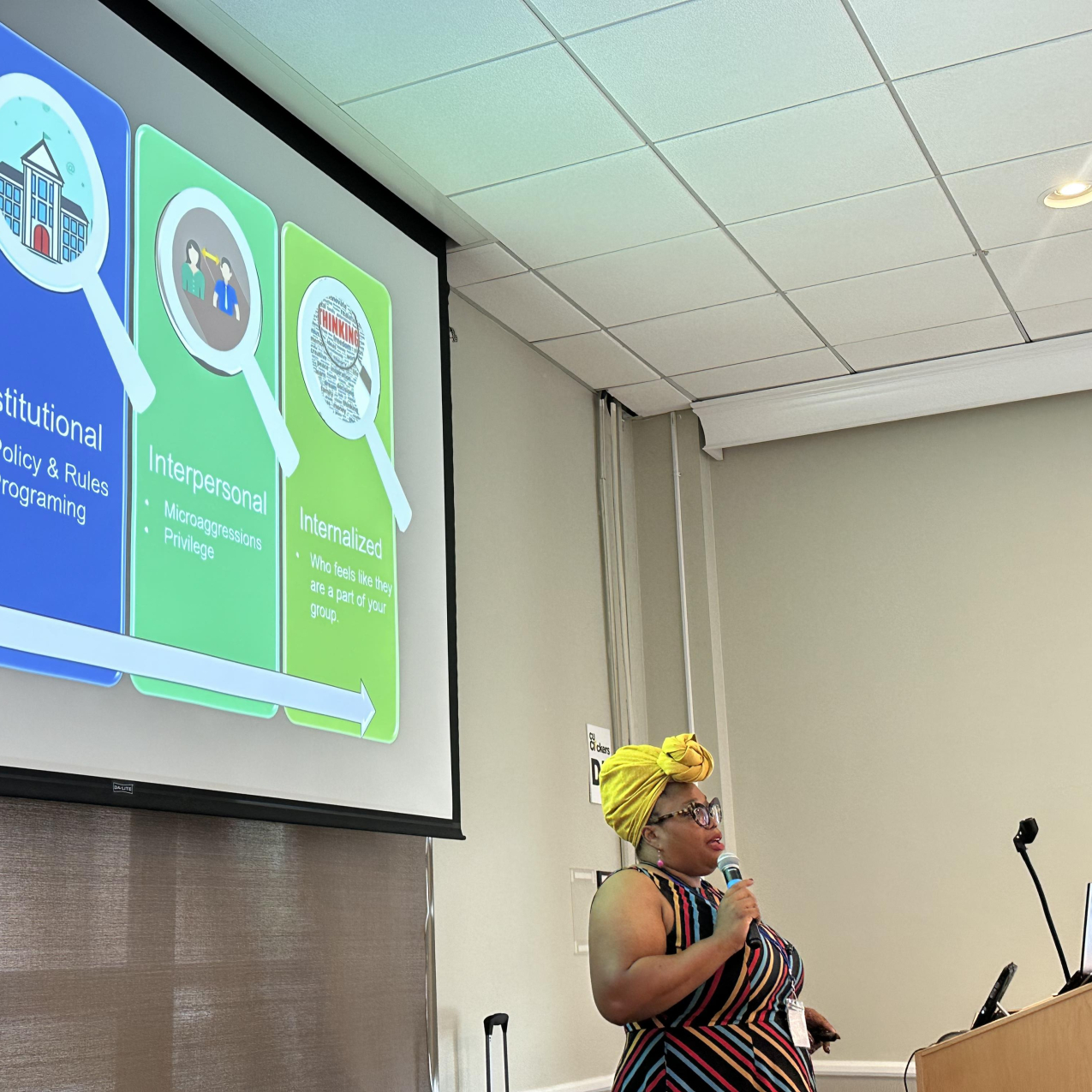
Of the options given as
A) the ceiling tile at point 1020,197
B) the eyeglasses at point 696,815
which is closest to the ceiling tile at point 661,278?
the ceiling tile at point 1020,197

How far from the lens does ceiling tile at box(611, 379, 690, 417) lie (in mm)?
4859

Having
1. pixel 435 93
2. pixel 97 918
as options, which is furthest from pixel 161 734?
pixel 435 93

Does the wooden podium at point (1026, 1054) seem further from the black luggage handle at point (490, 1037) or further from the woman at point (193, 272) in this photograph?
the woman at point (193, 272)

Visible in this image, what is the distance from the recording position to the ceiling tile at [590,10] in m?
2.71

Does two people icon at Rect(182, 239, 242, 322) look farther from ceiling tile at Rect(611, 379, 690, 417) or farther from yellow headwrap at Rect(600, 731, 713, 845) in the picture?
ceiling tile at Rect(611, 379, 690, 417)

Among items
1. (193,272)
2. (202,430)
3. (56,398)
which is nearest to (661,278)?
(193,272)

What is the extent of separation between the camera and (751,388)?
494 centimetres

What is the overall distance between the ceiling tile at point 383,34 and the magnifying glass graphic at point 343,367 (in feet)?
1.57

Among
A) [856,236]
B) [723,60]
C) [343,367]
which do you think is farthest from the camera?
[856,236]

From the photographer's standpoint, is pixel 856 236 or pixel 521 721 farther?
pixel 521 721

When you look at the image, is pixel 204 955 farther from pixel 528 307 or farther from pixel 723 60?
pixel 528 307

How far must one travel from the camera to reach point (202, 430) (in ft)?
8.41

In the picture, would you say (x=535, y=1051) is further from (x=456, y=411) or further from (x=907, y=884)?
(x=456, y=411)

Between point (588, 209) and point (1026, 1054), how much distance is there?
7.65ft
